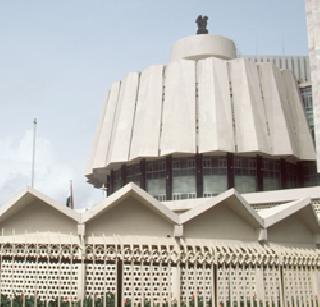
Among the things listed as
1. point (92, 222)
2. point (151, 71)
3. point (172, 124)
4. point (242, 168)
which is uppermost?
point (151, 71)

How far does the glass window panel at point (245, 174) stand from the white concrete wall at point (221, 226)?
870 inches

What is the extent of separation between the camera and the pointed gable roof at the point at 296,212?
26312mm

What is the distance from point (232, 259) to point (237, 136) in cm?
3483

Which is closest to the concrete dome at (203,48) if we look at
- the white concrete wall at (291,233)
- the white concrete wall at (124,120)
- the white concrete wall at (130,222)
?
the white concrete wall at (124,120)

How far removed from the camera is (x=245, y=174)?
161 feet

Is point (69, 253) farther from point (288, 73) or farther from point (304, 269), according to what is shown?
point (288, 73)

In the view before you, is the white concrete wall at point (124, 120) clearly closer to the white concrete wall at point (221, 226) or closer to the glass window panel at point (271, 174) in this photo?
the glass window panel at point (271, 174)

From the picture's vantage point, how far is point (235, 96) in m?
49.8

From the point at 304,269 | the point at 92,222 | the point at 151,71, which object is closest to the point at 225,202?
the point at 92,222

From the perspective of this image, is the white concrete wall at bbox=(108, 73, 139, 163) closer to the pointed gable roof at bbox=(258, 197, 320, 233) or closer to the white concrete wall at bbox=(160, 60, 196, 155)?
the white concrete wall at bbox=(160, 60, 196, 155)

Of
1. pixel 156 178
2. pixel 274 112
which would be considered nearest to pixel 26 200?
pixel 156 178

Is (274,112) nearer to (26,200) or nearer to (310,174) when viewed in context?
(310,174)

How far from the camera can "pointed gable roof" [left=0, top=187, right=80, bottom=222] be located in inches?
976

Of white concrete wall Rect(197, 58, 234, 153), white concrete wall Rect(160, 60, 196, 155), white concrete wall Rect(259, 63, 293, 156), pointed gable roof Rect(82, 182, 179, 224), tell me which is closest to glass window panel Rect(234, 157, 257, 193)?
white concrete wall Rect(259, 63, 293, 156)
